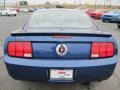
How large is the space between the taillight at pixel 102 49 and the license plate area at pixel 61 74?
45 cm

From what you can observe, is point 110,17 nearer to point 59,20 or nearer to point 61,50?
point 59,20

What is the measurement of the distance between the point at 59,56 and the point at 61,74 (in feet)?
0.89

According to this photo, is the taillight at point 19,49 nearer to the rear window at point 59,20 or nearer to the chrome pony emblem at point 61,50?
the chrome pony emblem at point 61,50

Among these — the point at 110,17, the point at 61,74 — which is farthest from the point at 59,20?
the point at 110,17

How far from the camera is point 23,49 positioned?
474 centimetres

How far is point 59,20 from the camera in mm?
5973

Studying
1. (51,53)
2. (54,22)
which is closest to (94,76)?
(51,53)

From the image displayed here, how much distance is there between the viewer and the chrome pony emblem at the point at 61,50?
4.66 m

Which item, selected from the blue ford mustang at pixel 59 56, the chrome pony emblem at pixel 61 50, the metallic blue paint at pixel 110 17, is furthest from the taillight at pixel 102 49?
the metallic blue paint at pixel 110 17

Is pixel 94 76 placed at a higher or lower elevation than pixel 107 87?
higher

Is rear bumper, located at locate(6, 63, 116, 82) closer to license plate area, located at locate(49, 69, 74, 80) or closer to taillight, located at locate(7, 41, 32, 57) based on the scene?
license plate area, located at locate(49, 69, 74, 80)

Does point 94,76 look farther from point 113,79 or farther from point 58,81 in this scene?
point 113,79

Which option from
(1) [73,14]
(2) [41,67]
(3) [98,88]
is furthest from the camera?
(1) [73,14]

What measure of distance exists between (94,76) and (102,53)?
38 centimetres
